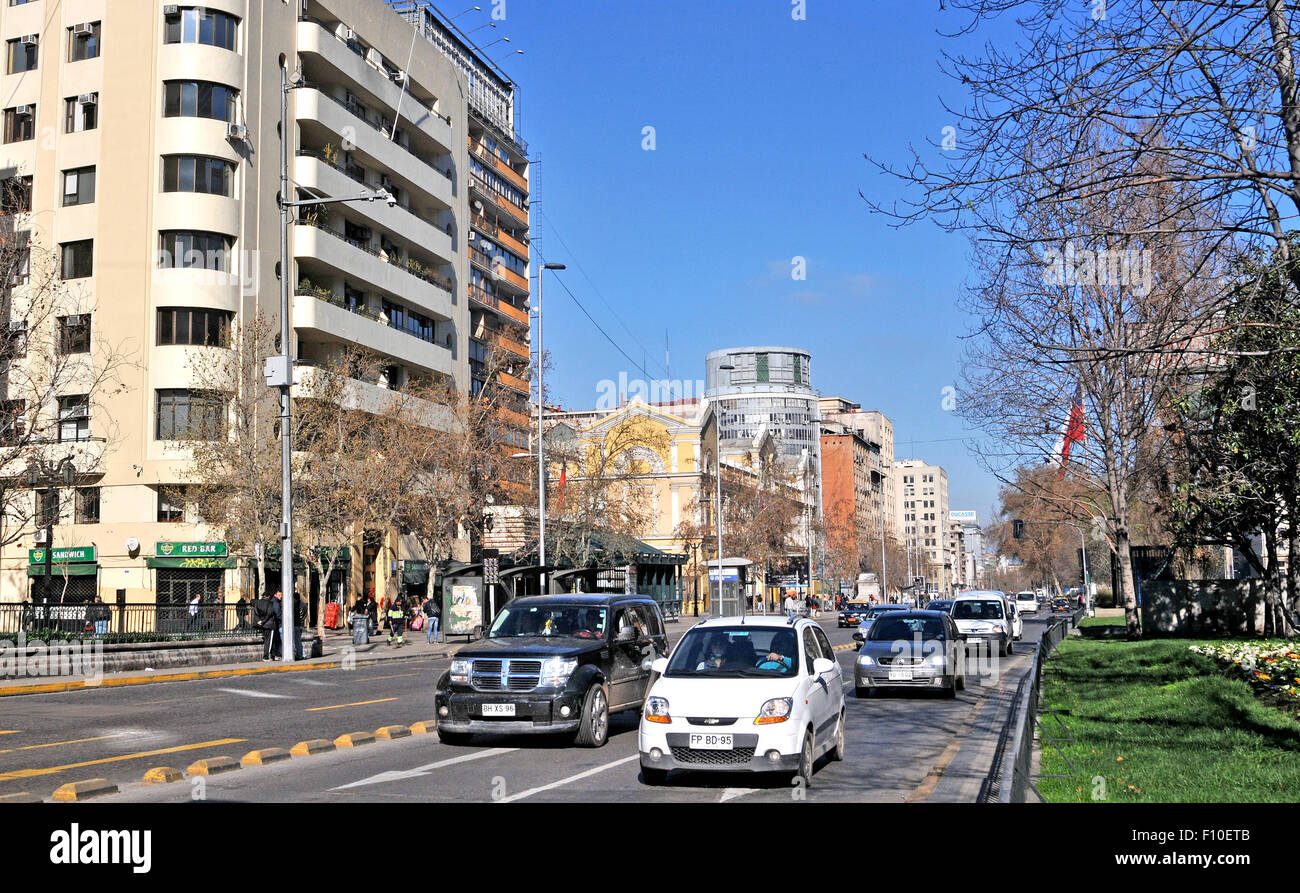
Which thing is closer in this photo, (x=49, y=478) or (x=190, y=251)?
(x=49, y=478)

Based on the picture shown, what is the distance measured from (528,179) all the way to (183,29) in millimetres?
37155

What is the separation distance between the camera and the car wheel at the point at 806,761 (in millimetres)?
10727

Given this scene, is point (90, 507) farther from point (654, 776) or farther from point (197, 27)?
point (654, 776)

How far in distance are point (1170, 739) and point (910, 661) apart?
8191mm

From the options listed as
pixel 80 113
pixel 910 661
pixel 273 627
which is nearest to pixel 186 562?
pixel 273 627

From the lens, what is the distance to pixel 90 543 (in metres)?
44.1

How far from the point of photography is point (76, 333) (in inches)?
1591

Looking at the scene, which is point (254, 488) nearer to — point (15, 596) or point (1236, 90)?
point (15, 596)

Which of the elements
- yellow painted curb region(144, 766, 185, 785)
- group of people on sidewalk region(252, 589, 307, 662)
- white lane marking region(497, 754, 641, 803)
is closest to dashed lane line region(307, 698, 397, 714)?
yellow painted curb region(144, 766, 185, 785)

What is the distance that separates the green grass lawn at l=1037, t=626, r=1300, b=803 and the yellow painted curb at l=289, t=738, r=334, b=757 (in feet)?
25.6

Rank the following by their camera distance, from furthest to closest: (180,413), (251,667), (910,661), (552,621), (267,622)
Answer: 1. (180,413)
2. (267,622)
3. (251,667)
4. (910,661)
5. (552,621)

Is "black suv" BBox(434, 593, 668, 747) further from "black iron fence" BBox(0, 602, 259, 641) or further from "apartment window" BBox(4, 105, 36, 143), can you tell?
"apartment window" BBox(4, 105, 36, 143)

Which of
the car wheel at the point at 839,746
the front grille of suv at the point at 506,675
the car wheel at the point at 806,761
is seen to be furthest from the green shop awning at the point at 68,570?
the car wheel at the point at 806,761

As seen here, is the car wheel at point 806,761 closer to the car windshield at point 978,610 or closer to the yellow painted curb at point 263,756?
the yellow painted curb at point 263,756
